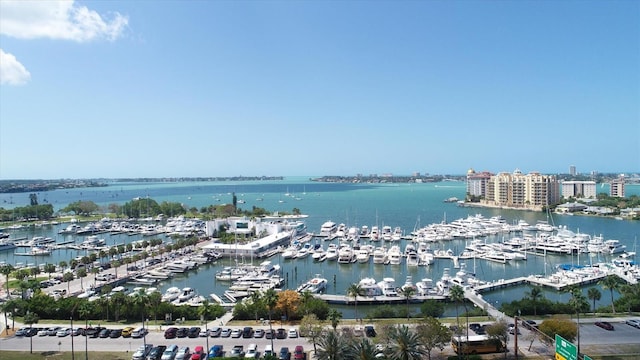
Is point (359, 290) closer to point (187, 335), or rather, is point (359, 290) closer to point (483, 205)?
point (187, 335)

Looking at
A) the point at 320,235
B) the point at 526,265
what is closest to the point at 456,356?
the point at 526,265

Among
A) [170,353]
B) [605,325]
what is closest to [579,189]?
[605,325]

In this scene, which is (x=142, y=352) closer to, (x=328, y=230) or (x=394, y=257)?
(x=394, y=257)

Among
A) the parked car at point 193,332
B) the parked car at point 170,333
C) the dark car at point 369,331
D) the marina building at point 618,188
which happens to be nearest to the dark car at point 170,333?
the parked car at point 170,333

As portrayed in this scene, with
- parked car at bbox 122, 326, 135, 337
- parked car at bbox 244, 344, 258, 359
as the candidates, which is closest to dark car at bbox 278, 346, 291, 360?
parked car at bbox 244, 344, 258, 359

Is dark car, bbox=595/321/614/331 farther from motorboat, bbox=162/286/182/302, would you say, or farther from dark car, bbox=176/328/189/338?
motorboat, bbox=162/286/182/302

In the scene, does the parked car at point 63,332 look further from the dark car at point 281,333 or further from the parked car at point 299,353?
the parked car at point 299,353
